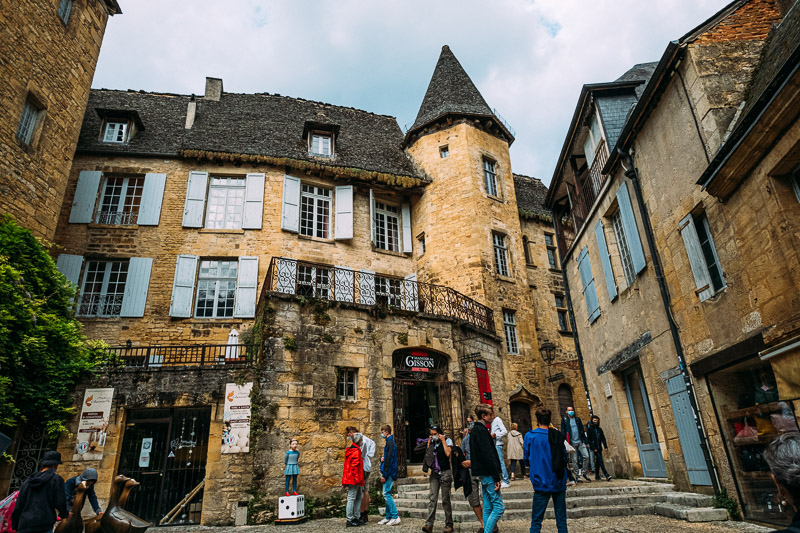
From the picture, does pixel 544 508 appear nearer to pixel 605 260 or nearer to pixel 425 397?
pixel 605 260

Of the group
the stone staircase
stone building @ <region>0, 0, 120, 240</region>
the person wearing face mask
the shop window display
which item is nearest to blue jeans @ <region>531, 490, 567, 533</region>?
the stone staircase

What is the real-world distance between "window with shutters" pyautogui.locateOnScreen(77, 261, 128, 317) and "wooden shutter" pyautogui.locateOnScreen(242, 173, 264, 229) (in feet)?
11.9

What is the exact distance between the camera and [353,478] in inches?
298

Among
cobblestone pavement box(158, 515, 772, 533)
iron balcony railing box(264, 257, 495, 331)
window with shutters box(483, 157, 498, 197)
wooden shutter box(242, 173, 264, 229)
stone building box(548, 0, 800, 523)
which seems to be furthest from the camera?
window with shutters box(483, 157, 498, 197)

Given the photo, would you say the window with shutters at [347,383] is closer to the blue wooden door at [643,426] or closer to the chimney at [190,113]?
the blue wooden door at [643,426]

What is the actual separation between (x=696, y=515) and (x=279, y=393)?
7051 millimetres

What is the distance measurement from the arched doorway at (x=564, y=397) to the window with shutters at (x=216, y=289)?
464 inches

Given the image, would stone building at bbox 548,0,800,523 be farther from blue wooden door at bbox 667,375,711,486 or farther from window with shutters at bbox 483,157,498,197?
window with shutters at bbox 483,157,498,197

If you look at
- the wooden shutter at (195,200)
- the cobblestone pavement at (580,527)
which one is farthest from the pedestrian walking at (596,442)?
the wooden shutter at (195,200)

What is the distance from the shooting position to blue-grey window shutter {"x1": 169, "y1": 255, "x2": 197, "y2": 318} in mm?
13438

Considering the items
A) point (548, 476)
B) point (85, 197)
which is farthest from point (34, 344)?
point (548, 476)

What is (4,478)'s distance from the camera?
8664 millimetres

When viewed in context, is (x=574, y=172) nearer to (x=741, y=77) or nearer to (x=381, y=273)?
(x=741, y=77)

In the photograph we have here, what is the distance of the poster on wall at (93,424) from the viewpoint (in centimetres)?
909
